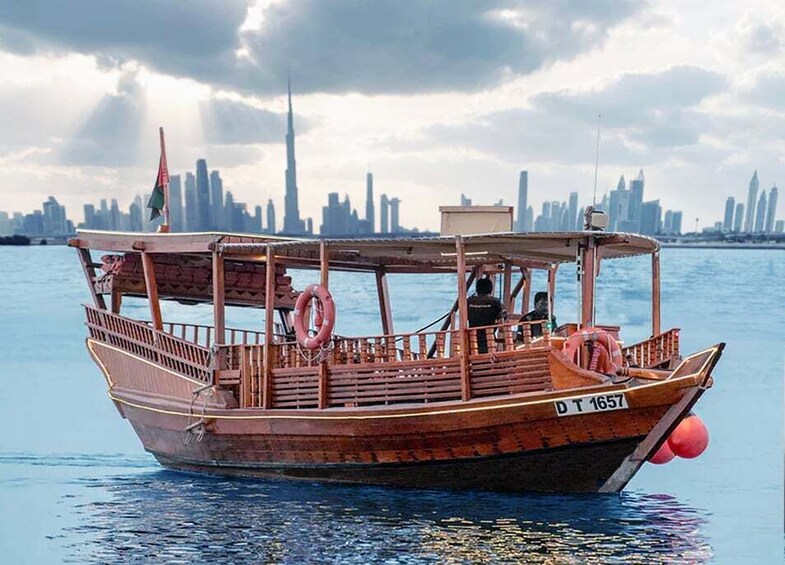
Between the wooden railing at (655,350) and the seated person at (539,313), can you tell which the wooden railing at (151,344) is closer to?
the seated person at (539,313)

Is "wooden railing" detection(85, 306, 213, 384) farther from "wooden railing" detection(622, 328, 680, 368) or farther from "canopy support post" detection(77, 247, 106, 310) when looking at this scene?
"wooden railing" detection(622, 328, 680, 368)

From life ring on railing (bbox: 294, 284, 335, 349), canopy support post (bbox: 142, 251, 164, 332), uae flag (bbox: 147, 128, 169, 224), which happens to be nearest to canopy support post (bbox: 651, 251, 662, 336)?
life ring on railing (bbox: 294, 284, 335, 349)

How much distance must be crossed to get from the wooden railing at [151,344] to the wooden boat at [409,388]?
0.09 ft

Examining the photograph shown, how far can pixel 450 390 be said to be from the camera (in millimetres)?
9180

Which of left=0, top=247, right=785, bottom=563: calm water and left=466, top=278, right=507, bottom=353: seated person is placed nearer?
left=0, top=247, right=785, bottom=563: calm water

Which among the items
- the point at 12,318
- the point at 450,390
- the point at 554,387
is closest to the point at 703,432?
the point at 554,387

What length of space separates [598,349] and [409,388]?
200cm

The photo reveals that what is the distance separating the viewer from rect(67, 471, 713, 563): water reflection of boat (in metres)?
8.13

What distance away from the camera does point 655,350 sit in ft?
34.3

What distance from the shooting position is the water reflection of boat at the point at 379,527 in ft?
26.7

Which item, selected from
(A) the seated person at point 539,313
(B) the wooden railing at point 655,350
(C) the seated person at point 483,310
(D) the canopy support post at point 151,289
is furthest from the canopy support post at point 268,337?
(B) the wooden railing at point 655,350

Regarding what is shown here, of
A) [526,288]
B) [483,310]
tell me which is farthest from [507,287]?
[483,310]

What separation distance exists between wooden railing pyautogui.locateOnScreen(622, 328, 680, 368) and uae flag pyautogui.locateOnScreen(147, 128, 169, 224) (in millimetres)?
6654

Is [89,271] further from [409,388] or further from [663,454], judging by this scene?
[663,454]
